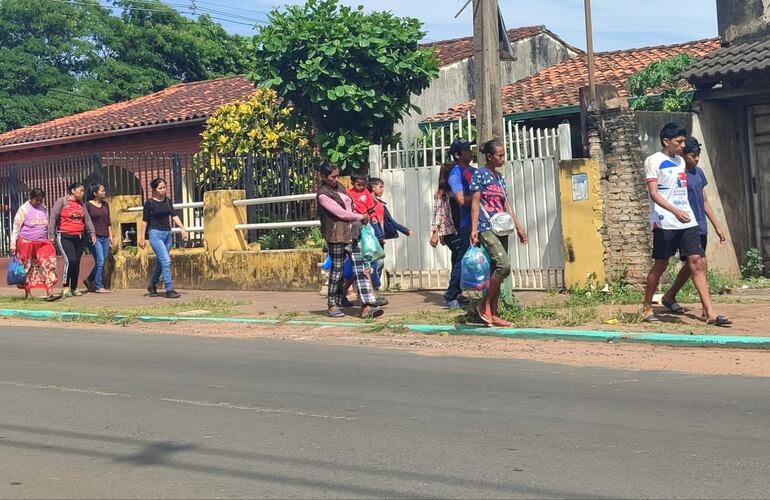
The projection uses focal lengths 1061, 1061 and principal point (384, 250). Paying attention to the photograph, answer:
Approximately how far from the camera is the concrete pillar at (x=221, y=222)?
16.3m

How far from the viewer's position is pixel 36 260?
15367 mm

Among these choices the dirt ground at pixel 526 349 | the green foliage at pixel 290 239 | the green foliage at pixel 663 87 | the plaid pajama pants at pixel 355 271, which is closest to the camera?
the dirt ground at pixel 526 349

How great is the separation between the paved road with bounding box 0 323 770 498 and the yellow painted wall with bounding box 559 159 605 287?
4469mm

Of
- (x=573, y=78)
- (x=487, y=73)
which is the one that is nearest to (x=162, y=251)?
(x=487, y=73)

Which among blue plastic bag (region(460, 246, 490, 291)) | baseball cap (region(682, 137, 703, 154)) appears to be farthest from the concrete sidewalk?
baseball cap (region(682, 137, 703, 154))

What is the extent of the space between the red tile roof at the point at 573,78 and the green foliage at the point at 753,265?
5384 mm

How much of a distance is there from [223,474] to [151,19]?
41187 millimetres

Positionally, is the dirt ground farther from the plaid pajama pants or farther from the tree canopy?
the tree canopy

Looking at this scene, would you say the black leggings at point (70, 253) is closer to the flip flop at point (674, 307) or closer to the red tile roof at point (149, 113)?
the red tile roof at point (149, 113)

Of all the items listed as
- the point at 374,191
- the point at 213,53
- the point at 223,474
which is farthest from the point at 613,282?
the point at 213,53

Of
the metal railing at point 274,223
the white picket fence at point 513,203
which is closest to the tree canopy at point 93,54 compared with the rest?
the metal railing at point 274,223

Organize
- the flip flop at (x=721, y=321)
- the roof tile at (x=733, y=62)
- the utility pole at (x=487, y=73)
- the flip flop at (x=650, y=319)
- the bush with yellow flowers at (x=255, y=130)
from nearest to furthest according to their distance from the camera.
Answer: the flip flop at (x=721, y=321), the flip flop at (x=650, y=319), the utility pole at (x=487, y=73), the roof tile at (x=733, y=62), the bush with yellow flowers at (x=255, y=130)

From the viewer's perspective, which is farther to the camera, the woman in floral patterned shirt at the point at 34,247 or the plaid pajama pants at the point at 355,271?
the woman in floral patterned shirt at the point at 34,247

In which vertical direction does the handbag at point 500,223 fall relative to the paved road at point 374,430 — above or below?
above
